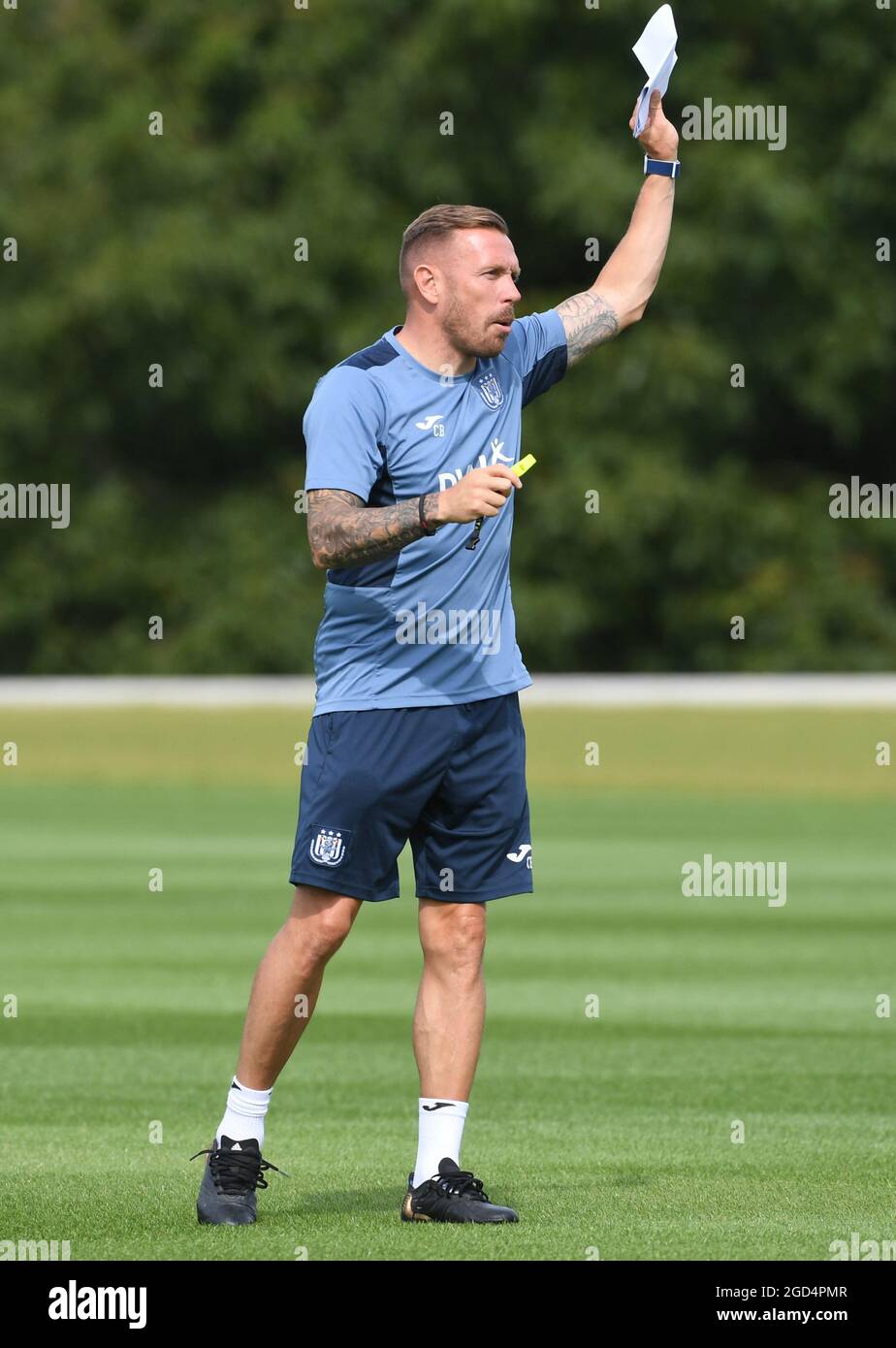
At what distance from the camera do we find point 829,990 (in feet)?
34.6

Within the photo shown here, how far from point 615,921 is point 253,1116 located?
25.2 feet

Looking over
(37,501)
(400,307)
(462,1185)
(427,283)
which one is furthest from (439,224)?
(37,501)

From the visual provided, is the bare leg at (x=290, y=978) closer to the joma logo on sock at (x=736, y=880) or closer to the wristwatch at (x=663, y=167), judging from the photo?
the wristwatch at (x=663, y=167)

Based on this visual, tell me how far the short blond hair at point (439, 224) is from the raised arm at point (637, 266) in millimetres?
486

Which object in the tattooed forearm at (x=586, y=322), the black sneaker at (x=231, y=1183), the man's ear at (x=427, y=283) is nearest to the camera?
the black sneaker at (x=231, y=1183)

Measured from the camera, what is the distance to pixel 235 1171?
5.78 metres

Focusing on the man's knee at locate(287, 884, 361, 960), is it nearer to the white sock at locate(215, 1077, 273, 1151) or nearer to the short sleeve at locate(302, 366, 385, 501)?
the white sock at locate(215, 1077, 273, 1151)

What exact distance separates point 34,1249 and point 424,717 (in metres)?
1.45

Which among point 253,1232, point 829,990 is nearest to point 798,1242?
point 253,1232

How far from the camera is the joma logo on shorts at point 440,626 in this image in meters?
5.77

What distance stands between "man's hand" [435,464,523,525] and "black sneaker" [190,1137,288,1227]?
1553mm

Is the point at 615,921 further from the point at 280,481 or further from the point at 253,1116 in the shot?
the point at 280,481
